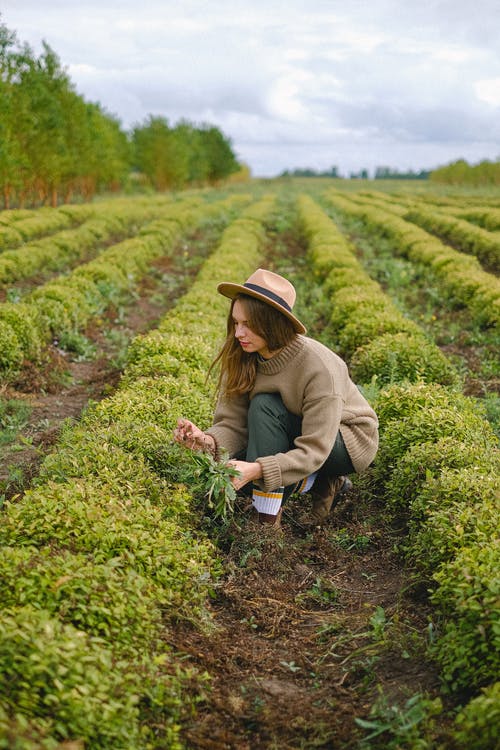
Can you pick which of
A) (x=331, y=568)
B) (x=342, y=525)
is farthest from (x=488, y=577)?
(x=342, y=525)

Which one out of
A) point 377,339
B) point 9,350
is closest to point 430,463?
point 377,339

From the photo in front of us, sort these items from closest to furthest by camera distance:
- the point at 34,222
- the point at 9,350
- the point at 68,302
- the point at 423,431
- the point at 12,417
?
1. the point at 423,431
2. the point at 12,417
3. the point at 9,350
4. the point at 68,302
5. the point at 34,222

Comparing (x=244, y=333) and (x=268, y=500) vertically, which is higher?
(x=244, y=333)

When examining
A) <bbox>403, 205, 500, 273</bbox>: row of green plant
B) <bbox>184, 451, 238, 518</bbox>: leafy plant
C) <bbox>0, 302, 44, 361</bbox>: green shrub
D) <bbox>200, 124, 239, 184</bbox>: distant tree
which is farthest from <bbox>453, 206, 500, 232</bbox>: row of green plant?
<bbox>200, 124, 239, 184</bbox>: distant tree

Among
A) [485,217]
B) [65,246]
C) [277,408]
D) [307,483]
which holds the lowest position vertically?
[307,483]

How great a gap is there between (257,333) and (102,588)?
1.67 m

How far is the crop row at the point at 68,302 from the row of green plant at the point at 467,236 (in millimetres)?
8336

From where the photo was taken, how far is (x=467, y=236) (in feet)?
59.4

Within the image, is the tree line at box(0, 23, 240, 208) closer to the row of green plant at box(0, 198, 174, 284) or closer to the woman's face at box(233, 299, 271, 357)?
the row of green plant at box(0, 198, 174, 284)

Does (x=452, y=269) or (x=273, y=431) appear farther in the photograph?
(x=452, y=269)

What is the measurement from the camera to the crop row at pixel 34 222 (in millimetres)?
17094

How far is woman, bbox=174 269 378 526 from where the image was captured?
3.67m

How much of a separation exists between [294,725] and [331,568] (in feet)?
4.51

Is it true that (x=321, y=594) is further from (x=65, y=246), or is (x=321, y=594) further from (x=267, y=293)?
(x=65, y=246)
